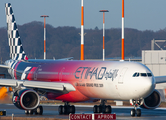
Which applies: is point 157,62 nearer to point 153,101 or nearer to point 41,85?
point 153,101

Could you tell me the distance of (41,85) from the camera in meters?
29.7

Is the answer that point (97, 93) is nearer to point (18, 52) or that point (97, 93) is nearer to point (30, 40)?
point (18, 52)

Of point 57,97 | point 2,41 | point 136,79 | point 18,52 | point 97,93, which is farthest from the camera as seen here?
point 2,41

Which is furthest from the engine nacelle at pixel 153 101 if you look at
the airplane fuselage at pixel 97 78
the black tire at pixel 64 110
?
the black tire at pixel 64 110

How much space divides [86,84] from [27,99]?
473 cm

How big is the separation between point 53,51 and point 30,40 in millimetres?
11186

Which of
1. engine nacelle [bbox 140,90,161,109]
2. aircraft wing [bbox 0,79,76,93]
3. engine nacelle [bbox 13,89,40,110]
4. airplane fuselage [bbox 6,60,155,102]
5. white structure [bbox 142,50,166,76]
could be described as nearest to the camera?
airplane fuselage [bbox 6,60,155,102]

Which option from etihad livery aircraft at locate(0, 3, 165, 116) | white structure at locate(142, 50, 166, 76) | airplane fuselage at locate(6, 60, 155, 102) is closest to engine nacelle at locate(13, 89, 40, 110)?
etihad livery aircraft at locate(0, 3, 165, 116)

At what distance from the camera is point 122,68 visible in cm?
2667

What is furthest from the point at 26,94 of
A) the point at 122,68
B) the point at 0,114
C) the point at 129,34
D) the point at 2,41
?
the point at 129,34

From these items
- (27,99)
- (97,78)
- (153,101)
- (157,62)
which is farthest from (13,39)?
(157,62)

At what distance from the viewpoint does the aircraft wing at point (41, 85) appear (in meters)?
29.7

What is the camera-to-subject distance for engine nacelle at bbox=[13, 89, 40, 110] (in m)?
28.4

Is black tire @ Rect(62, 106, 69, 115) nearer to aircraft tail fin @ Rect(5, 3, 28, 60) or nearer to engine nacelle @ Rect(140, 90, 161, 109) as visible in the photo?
engine nacelle @ Rect(140, 90, 161, 109)
